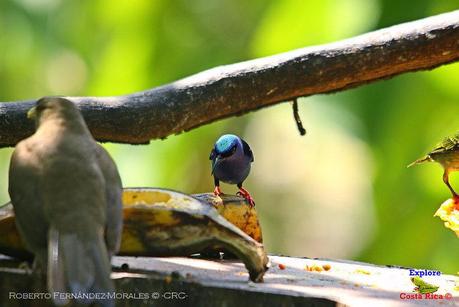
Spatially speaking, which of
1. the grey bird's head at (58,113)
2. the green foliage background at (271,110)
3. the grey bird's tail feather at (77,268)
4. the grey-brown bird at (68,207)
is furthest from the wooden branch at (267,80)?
the green foliage background at (271,110)

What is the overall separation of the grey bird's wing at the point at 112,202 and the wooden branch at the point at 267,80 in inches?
42.0

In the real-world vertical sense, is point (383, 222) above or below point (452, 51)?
above

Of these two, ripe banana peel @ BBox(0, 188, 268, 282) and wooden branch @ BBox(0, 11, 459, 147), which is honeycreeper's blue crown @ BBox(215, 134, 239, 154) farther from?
ripe banana peel @ BBox(0, 188, 268, 282)

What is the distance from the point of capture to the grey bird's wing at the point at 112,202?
360cm

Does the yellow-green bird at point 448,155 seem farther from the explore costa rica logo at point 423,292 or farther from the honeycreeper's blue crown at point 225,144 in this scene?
the honeycreeper's blue crown at point 225,144

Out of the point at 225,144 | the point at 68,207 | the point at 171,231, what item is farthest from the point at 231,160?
the point at 68,207

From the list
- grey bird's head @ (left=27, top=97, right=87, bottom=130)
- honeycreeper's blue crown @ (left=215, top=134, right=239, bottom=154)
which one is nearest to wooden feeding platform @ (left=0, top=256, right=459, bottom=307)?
grey bird's head @ (left=27, top=97, right=87, bottom=130)

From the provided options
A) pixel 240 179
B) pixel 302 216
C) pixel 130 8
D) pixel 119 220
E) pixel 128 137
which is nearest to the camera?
pixel 119 220

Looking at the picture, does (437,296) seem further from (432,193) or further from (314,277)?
(432,193)

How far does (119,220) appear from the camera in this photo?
3.65 m

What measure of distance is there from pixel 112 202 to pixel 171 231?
0.41 metres

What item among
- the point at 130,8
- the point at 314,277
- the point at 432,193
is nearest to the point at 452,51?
the point at 314,277

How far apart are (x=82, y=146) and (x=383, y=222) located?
6309 mm

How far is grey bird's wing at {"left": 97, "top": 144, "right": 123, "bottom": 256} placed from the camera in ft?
11.8
